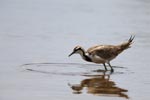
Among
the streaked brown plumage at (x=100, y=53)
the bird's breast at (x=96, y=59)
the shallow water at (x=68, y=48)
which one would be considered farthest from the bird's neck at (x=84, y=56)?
the shallow water at (x=68, y=48)

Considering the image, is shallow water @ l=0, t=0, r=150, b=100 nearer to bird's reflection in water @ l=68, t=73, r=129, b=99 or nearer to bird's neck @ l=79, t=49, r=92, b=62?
bird's reflection in water @ l=68, t=73, r=129, b=99

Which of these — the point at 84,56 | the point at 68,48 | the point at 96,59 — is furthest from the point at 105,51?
the point at 68,48

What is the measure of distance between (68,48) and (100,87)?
3.79 m

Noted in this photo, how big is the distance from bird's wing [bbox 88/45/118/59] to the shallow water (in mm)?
323

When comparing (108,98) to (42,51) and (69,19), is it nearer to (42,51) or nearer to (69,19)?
(42,51)

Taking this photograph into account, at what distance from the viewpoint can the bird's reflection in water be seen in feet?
47.1

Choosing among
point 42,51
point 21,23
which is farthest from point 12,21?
point 42,51

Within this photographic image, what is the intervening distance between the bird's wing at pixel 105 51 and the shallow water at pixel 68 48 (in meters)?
0.32

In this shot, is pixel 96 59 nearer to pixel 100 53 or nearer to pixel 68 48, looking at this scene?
pixel 100 53

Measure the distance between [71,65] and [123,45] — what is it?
1453mm

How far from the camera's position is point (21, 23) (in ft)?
74.5

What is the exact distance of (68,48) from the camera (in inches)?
734

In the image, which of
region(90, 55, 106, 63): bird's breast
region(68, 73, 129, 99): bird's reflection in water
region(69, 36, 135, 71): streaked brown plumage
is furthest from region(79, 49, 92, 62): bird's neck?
region(68, 73, 129, 99): bird's reflection in water

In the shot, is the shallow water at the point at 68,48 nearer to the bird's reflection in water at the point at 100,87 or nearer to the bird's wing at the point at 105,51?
the bird's reflection in water at the point at 100,87
